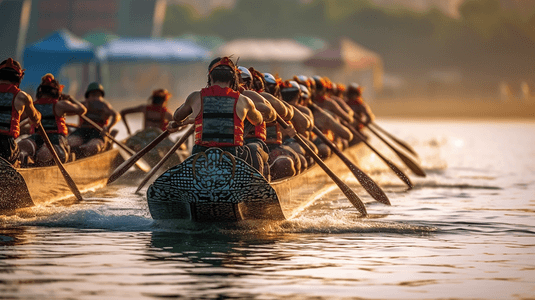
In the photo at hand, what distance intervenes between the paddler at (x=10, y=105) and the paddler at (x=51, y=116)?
1.45 metres

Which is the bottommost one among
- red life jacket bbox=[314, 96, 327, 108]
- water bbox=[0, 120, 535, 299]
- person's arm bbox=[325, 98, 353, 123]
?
water bbox=[0, 120, 535, 299]

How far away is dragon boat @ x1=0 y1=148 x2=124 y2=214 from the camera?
11172 mm

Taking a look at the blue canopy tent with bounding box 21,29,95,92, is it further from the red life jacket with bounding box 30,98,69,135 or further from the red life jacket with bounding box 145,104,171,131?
the red life jacket with bounding box 30,98,69,135

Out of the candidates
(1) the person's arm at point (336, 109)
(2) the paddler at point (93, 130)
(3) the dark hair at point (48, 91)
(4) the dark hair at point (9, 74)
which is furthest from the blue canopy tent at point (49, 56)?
(4) the dark hair at point (9, 74)

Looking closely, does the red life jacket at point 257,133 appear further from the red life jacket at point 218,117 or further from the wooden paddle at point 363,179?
the wooden paddle at point 363,179

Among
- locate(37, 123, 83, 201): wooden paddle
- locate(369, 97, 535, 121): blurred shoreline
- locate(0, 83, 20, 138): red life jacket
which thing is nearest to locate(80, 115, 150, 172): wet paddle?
locate(37, 123, 83, 201): wooden paddle

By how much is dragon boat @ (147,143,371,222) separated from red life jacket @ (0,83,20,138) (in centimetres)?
240

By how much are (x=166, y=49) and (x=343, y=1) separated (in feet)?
141

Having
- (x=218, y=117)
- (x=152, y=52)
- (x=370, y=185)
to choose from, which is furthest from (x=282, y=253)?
(x=152, y=52)

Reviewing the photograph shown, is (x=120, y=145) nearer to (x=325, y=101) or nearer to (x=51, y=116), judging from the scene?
(x=51, y=116)

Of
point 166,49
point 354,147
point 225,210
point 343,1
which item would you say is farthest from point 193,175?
point 343,1

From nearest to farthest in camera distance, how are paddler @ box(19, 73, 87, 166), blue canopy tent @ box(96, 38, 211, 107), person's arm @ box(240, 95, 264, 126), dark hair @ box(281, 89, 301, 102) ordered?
person's arm @ box(240, 95, 264, 126)
paddler @ box(19, 73, 87, 166)
dark hair @ box(281, 89, 301, 102)
blue canopy tent @ box(96, 38, 211, 107)

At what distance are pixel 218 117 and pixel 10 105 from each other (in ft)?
9.84

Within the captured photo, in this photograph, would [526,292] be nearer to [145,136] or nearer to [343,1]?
[145,136]
